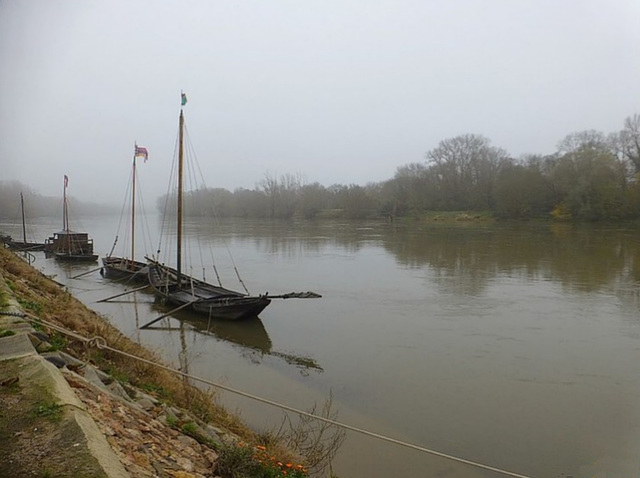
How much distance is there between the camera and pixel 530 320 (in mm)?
13195

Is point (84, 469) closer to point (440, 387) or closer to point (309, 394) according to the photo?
point (309, 394)

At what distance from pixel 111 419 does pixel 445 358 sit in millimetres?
8115

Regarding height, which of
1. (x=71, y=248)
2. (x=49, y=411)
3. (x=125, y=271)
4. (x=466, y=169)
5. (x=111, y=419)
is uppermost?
(x=466, y=169)

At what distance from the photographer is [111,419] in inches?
148

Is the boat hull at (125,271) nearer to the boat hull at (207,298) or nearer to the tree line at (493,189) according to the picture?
the boat hull at (207,298)

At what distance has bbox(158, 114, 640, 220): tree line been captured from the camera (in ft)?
168

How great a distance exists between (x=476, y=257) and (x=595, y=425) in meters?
20.2

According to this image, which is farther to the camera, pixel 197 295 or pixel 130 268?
pixel 130 268

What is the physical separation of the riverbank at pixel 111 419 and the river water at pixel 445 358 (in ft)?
5.05

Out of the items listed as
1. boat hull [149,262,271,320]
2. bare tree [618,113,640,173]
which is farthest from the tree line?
boat hull [149,262,271,320]

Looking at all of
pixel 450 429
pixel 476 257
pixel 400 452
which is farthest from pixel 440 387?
pixel 476 257

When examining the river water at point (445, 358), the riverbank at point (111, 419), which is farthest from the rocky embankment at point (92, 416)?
the river water at point (445, 358)

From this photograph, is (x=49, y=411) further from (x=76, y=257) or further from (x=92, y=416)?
(x=76, y=257)

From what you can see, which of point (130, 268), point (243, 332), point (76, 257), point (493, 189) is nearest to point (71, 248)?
point (76, 257)
